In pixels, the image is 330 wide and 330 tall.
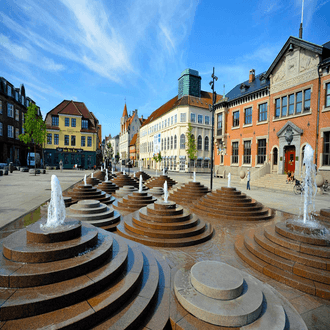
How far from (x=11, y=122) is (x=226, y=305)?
174 feet

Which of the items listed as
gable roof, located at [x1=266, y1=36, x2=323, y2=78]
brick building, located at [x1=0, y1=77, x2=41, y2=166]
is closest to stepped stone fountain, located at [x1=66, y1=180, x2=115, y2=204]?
gable roof, located at [x1=266, y1=36, x2=323, y2=78]

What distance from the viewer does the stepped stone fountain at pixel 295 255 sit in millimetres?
4719

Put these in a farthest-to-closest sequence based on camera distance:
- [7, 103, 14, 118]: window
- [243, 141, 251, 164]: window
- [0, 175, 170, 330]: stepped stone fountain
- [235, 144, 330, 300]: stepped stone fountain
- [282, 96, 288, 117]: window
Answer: [7, 103, 14, 118]: window, [243, 141, 251, 164]: window, [282, 96, 288, 117]: window, [235, 144, 330, 300]: stepped stone fountain, [0, 175, 170, 330]: stepped stone fountain

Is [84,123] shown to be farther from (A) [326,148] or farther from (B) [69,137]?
(A) [326,148]

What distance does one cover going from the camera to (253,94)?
29.0m

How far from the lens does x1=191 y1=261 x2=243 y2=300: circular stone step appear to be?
3635 millimetres

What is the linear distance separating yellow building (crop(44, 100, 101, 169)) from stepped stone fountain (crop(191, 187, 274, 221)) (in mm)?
45919

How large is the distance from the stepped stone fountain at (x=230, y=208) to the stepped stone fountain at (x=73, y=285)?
6.74 m

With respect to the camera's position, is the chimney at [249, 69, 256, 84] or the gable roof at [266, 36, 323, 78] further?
the chimney at [249, 69, 256, 84]

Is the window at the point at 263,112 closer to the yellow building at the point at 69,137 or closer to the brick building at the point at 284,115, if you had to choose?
the brick building at the point at 284,115

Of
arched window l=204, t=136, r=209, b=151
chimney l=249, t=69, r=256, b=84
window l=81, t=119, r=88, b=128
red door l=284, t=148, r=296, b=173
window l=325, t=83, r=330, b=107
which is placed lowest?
red door l=284, t=148, r=296, b=173

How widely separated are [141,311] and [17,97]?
189ft

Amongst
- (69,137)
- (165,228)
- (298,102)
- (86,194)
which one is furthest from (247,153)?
(69,137)

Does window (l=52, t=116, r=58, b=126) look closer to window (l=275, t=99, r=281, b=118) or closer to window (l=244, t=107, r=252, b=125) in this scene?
window (l=244, t=107, r=252, b=125)
